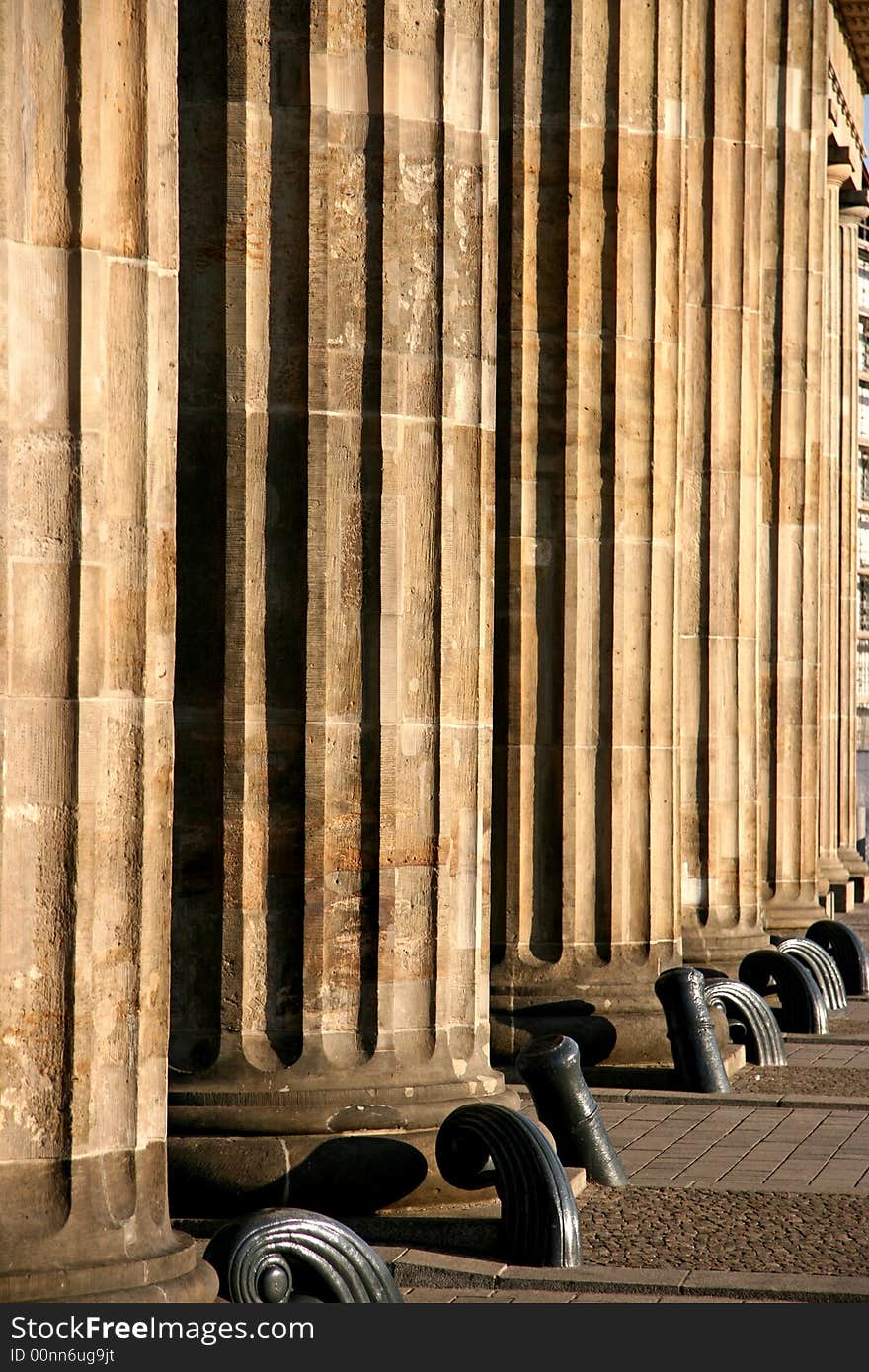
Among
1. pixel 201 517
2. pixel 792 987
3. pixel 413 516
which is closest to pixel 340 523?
pixel 413 516

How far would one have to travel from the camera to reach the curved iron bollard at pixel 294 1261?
24.6 feet

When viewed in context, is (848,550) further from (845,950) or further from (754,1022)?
(754,1022)

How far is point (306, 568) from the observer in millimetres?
9844

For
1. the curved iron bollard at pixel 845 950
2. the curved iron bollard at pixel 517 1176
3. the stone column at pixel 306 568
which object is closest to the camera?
the curved iron bollard at pixel 517 1176

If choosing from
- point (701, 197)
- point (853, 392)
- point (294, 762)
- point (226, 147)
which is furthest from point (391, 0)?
point (853, 392)

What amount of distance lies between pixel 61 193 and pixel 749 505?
39.3ft

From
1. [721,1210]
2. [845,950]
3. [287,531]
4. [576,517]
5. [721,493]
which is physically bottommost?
[721,1210]

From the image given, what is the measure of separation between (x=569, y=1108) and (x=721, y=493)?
8.07 meters

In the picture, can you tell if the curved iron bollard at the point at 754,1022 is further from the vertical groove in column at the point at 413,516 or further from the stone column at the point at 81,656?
the stone column at the point at 81,656

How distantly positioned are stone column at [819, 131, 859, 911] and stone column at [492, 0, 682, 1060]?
12104mm

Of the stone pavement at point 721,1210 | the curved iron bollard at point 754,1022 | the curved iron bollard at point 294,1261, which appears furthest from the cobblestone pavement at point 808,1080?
the curved iron bollard at point 294,1261

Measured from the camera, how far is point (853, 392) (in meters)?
29.2

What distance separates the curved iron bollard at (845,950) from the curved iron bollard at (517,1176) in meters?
10.8

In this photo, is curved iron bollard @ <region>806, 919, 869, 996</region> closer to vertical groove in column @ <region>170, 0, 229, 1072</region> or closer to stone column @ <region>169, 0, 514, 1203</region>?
stone column @ <region>169, 0, 514, 1203</region>
